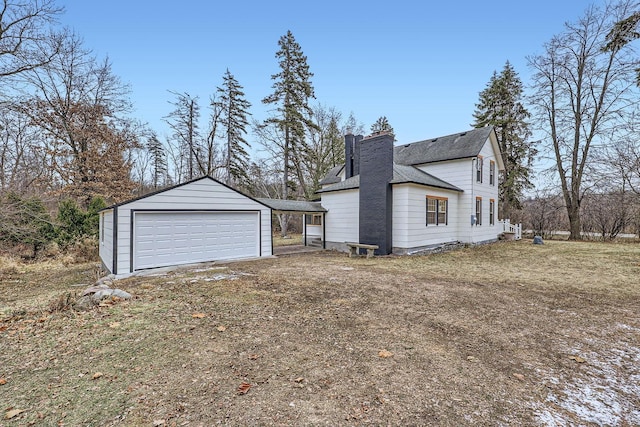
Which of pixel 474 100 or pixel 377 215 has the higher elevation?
pixel 474 100

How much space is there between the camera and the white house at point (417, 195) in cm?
1230

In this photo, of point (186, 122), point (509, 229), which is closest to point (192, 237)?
point (186, 122)

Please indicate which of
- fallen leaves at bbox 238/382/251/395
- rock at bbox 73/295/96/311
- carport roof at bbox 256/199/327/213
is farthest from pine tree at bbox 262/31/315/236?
fallen leaves at bbox 238/382/251/395

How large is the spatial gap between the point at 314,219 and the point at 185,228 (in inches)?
316

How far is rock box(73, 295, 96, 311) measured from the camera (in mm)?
4930

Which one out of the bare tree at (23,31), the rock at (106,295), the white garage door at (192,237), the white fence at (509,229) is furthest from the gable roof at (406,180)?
the bare tree at (23,31)

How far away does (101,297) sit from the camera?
5.27m

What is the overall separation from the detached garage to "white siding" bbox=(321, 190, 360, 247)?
13.2 feet

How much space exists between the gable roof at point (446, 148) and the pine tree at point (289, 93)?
8.07 metres

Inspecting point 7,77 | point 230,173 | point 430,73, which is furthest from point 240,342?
point 230,173

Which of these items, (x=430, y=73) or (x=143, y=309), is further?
(x=430, y=73)

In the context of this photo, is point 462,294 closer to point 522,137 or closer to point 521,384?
point 521,384

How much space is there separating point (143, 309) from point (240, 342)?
7.83 ft

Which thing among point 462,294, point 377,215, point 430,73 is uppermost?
point 430,73
